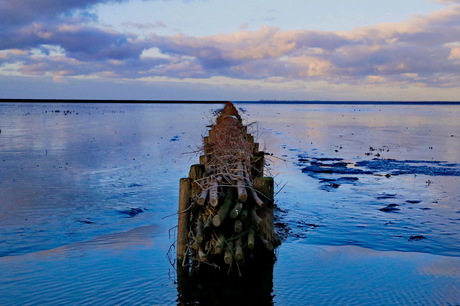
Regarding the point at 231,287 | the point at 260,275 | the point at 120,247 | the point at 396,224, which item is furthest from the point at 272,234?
the point at 396,224

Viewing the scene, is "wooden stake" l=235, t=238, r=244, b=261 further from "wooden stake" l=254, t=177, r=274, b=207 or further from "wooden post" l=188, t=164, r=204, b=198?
"wooden post" l=188, t=164, r=204, b=198

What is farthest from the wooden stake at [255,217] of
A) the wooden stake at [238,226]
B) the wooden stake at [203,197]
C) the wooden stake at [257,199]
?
the wooden stake at [203,197]

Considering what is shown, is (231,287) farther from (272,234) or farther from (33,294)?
(33,294)

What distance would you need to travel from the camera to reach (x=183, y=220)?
8172mm

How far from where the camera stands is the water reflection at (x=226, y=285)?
7118mm

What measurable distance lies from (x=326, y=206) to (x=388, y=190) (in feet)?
10.5

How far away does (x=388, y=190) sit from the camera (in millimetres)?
14727

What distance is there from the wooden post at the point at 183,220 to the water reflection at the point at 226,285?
25cm

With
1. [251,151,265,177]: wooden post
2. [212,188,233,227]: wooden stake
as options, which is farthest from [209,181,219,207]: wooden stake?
[251,151,265,177]: wooden post

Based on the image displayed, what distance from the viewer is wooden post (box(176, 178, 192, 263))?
8180 millimetres

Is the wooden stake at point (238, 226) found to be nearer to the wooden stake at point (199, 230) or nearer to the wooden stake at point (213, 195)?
the wooden stake at point (213, 195)

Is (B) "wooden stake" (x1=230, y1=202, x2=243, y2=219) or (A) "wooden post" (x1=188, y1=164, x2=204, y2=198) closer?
(B) "wooden stake" (x1=230, y1=202, x2=243, y2=219)

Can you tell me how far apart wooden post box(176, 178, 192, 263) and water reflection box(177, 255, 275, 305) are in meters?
0.25

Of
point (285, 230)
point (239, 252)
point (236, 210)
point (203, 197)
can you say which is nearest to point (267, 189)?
point (236, 210)
